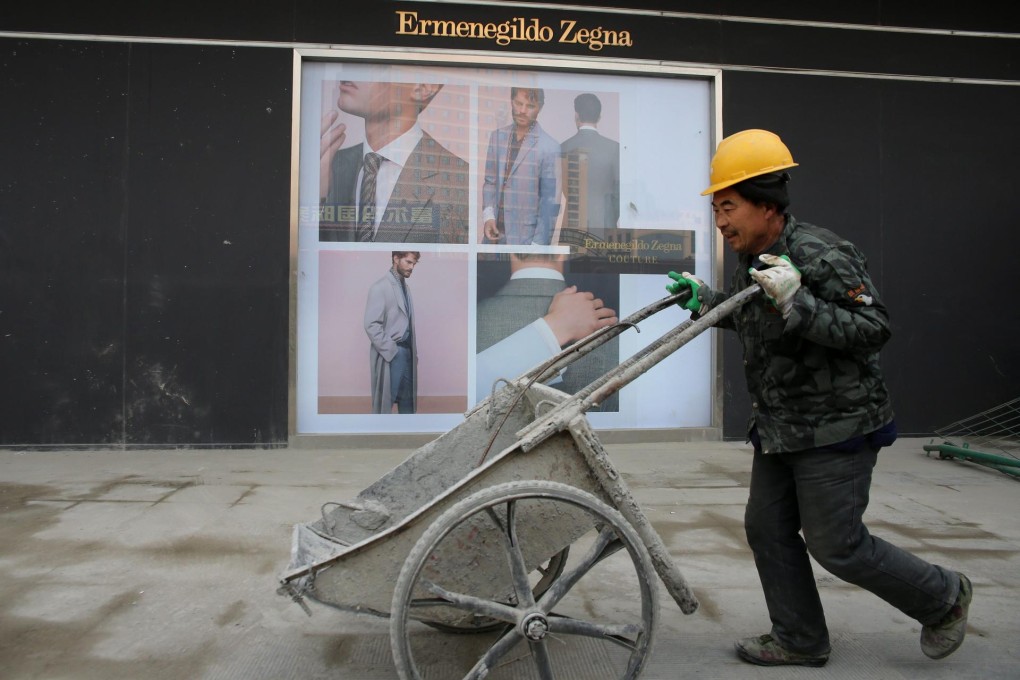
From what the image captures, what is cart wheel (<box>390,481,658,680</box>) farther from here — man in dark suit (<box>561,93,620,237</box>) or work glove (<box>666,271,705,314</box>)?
man in dark suit (<box>561,93,620,237</box>)

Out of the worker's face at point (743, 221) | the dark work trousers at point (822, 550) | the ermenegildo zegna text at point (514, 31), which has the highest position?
the ermenegildo zegna text at point (514, 31)

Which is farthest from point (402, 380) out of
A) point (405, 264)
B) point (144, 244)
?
point (144, 244)

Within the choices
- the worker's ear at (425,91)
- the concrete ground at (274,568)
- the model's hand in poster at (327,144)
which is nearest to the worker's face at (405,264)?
the model's hand in poster at (327,144)

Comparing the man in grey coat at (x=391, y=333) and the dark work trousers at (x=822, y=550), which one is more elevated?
the man in grey coat at (x=391, y=333)

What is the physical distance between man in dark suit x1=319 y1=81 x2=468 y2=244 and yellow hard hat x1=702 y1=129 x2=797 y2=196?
441cm

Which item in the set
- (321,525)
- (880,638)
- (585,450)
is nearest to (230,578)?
(321,525)

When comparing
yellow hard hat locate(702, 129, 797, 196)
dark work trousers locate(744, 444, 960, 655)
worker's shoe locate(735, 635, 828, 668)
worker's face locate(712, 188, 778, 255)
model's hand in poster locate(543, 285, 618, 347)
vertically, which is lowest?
worker's shoe locate(735, 635, 828, 668)

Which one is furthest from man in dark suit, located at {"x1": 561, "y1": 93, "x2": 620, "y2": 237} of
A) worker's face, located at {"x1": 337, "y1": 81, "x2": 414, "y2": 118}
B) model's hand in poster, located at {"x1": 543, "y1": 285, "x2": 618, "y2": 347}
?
worker's face, located at {"x1": 337, "y1": 81, "x2": 414, "y2": 118}

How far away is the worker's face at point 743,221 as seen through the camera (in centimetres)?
264

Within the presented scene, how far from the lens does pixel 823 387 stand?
8.48 ft

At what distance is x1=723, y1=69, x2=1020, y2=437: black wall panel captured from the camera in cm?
A: 716

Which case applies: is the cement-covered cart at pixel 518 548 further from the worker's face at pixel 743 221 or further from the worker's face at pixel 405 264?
the worker's face at pixel 405 264

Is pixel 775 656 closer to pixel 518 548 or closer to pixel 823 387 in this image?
pixel 823 387

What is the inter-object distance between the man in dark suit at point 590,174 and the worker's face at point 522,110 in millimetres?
393
